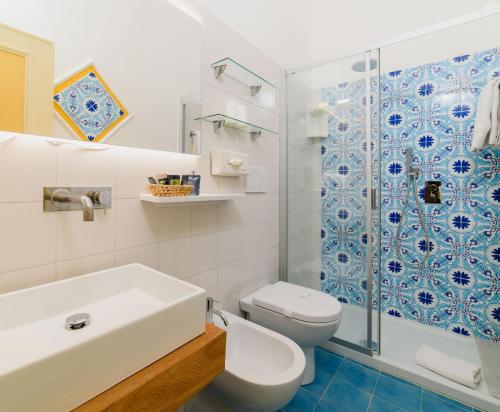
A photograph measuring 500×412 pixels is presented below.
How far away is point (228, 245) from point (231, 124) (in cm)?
68

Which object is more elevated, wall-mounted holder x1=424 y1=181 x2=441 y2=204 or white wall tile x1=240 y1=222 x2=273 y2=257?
wall-mounted holder x1=424 y1=181 x2=441 y2=204

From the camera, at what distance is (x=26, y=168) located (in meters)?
0.82

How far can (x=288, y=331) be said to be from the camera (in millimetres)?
1486

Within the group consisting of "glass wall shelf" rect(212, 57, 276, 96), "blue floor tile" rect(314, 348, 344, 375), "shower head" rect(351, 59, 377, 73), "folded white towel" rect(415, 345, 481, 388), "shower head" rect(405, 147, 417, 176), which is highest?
"shower head" rect(351, 59, 377, 73)

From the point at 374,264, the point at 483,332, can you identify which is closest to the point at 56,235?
the point at 374,264

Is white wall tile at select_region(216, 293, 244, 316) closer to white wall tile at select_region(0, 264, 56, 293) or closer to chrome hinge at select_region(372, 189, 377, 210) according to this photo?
white wall tile at select_region(0, 264, 56, 293)

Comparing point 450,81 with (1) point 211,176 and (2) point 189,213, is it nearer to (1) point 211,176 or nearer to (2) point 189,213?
(1) point 211,176

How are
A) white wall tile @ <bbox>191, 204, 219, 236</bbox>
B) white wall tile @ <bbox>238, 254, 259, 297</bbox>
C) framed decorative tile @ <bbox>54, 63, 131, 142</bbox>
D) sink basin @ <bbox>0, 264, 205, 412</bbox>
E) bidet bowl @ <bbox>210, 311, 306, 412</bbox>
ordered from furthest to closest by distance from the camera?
white wall tile @ <bbox>238, 254, 259, 297</bbox>
white wall tile @ <bbox>191, 204, 219, 236</bbox>
bidet bowl @ <bbox>210, 311, 306, 412</bbox>
framed decorative tile @ <bbox>54, 63, 131, 142</bbox>
sink basin @ <bbox>0, 264, 205, 412</bbox>

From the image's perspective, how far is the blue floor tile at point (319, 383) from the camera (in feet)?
4.99

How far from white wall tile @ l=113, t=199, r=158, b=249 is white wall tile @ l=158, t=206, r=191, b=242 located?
0.03m

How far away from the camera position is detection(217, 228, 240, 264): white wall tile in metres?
1.51

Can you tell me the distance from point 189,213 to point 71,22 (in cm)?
81

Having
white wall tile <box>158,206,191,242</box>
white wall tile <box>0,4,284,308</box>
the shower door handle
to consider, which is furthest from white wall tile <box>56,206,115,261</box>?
the shower door handle

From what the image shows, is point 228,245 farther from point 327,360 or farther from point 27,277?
point 327,360
